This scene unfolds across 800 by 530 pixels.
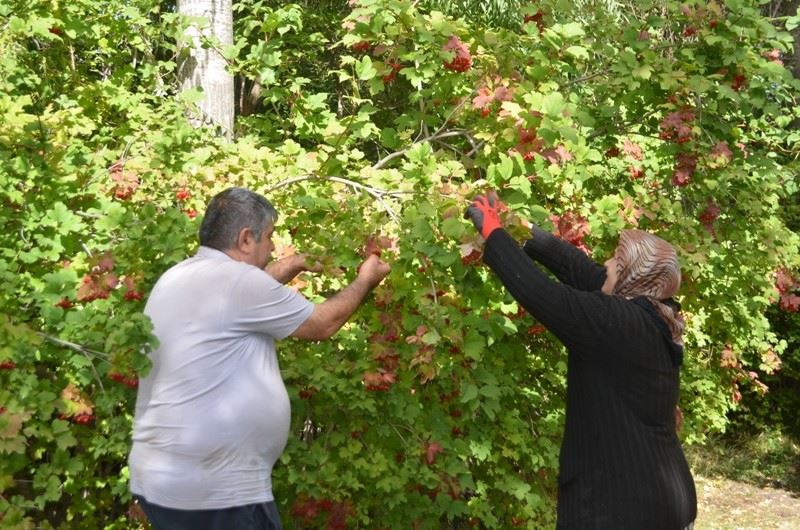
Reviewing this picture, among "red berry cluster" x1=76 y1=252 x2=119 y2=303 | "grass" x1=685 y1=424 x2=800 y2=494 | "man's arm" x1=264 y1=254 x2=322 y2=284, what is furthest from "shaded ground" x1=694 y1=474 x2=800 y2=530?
"red berry cluster" x1=76 y1=252 x2=119 y2=303

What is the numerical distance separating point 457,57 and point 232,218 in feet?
5.71

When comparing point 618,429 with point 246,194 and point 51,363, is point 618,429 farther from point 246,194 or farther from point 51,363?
point 51,363

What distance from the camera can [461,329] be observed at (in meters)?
3.69

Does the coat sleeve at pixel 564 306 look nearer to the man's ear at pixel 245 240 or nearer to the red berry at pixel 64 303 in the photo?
the man's ear at pixel 245 240

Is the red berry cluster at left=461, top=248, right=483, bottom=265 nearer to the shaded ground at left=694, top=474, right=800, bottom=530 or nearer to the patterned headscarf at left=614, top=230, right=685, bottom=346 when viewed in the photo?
the patterned headscarf at left=614, top=230, right=685, bottom=346

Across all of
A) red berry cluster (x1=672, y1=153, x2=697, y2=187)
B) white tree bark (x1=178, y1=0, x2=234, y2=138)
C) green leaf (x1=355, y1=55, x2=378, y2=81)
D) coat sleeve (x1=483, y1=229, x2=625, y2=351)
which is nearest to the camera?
coat sleeve (x1=483, y1=229, x2=625, y2=351)

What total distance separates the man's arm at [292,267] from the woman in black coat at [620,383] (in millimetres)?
643

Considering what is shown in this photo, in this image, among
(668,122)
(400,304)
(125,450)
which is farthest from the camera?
(668,122)

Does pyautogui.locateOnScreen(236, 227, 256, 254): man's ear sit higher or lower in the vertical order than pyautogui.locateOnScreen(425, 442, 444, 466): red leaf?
higher

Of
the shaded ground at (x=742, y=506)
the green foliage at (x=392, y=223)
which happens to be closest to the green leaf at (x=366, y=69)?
the green foliage at (x=392, y=223)

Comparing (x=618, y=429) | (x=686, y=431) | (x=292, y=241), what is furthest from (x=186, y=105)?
(x=686, y=431)

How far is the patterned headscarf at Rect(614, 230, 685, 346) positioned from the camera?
3113mm

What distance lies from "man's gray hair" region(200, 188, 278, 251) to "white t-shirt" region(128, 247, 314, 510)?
11 cm

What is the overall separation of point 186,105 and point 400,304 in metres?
2.33
